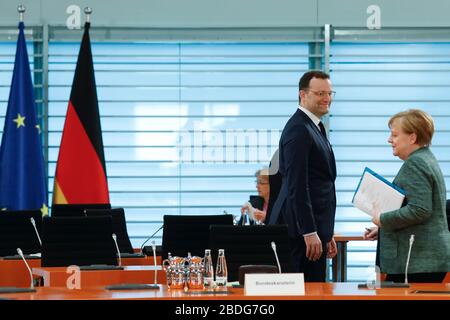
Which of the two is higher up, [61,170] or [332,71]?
[332,71]

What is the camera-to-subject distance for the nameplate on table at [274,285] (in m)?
4.88

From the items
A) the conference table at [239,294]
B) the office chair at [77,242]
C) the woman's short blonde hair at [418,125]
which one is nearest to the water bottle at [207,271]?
the conference table at [239,294]

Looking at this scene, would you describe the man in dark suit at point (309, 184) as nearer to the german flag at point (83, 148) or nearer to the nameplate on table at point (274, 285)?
the nameplate on table at point (274, 285)

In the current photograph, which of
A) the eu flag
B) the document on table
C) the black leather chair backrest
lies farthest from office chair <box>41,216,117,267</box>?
the eu flag

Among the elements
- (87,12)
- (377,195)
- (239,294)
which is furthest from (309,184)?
(87,12)

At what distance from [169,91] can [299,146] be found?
206 inches

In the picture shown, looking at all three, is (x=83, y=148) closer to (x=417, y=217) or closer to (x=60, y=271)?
(x=60, y=271)

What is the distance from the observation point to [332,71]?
1177 cm

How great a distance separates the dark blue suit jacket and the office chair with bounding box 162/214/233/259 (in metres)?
1.72

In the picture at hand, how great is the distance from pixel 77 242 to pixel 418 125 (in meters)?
2.99

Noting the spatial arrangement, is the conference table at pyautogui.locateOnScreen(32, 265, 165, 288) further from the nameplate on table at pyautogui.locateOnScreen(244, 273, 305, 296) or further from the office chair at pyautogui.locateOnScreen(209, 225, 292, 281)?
the nameplate on table at pyautogui.locateOnScreen(244, 273, 305, 296)

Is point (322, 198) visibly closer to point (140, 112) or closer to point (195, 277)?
point (195, 277)

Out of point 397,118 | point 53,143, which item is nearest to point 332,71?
point 53,143

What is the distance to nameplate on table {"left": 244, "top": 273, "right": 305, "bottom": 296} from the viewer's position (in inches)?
192
